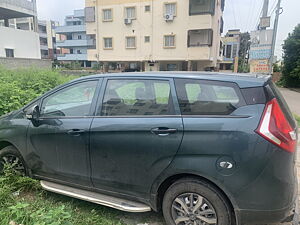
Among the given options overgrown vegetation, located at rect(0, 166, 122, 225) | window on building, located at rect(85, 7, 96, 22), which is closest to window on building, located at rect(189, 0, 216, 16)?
window on building, located at rect(85, 7, 96, 22)

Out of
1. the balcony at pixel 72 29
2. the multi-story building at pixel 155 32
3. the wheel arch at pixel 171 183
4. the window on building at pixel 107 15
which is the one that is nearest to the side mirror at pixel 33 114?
the wheel arch at pixel 171 183

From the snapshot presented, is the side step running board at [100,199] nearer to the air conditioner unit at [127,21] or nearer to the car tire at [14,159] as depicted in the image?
the car tire at [14,159]

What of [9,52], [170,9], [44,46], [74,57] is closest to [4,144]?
[9,52]

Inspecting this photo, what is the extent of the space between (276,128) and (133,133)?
1.29m

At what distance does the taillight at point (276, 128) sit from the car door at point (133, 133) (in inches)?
27.9

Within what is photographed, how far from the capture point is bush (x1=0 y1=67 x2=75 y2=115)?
199 inches

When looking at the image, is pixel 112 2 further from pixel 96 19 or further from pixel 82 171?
pixel 82 171

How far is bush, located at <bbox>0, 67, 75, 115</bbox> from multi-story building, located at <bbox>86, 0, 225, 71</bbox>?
18279mm

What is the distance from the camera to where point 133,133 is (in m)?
2.30

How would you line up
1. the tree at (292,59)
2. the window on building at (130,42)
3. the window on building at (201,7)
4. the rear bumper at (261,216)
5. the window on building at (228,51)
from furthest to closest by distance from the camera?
the window on building at (228,51)
the window on building at (130,42)
the window on building at (201,7)
the tree at (292,59)
the rear bumper at (261,216)

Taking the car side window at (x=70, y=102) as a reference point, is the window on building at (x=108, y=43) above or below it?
above

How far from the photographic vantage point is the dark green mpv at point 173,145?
194 cm

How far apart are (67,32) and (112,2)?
26381 mm

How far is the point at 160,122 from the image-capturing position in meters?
2.21
